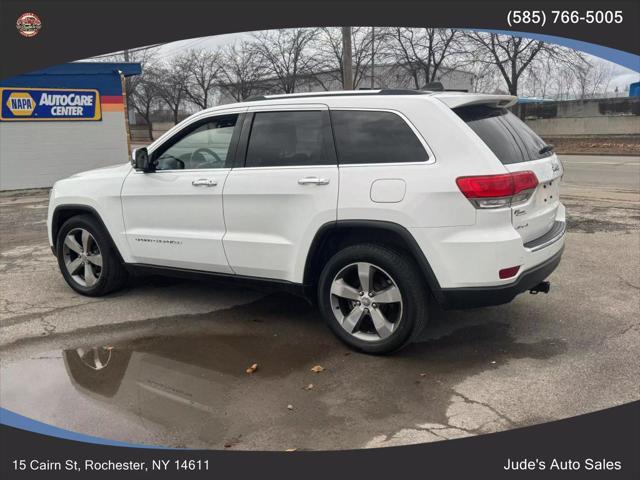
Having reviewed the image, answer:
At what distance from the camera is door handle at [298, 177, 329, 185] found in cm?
414

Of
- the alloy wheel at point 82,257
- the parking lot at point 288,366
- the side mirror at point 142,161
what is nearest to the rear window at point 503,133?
the parking lot at point 288,366

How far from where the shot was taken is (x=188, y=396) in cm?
373

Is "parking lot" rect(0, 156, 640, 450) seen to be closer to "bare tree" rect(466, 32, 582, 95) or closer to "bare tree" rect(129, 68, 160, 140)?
"bare tree" rect(466, 32, 582, 95)

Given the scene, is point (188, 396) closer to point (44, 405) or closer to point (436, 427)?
point (44, 405)

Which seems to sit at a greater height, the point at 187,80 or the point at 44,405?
the point at 187,80

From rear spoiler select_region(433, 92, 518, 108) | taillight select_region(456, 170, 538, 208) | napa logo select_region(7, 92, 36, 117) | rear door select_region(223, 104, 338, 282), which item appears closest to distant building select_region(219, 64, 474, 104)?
napa logo select_region(7, 92, 36, 117)

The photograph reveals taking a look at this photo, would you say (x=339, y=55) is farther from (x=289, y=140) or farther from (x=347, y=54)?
(x=289, y=140)

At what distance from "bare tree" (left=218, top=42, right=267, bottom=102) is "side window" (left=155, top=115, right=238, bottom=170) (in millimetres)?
24875

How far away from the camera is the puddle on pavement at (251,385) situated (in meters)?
3.33

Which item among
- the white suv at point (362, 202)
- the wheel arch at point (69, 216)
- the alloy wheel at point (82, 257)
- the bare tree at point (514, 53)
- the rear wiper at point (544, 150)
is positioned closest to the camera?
the white suv at point (362, 202)

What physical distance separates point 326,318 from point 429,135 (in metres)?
1.57

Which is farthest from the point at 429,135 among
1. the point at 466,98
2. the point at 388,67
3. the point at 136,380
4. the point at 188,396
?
the point at 388,67

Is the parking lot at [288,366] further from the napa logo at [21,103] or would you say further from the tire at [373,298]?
the napa logo at [21,103]

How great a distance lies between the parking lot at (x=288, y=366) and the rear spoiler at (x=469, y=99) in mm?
1841
